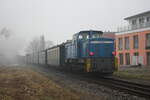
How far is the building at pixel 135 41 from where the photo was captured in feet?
102

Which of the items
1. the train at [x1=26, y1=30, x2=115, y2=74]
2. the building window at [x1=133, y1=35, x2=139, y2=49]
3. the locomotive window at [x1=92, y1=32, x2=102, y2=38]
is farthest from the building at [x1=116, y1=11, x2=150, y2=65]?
the train at [x1=26, y1=30, x2=115, y2=74]

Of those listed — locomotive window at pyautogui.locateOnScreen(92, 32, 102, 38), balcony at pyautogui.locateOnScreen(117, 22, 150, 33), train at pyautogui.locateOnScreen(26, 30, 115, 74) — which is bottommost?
train at pyautogui.locateOnScreen(26, 30, 115, 74)

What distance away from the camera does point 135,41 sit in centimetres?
3378

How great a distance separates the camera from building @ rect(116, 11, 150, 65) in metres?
31.1

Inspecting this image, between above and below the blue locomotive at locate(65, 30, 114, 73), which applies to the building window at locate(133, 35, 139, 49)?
above

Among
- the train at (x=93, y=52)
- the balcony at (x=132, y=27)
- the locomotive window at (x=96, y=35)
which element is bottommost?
the train at (x=93, y=52)

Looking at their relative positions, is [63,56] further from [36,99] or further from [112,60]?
[36,99]

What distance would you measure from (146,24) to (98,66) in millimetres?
20768

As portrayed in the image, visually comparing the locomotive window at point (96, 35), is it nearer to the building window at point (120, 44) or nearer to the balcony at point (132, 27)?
the balcony at point (132, 27)

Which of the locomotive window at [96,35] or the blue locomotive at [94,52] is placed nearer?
the blue locomotive at [94,52]

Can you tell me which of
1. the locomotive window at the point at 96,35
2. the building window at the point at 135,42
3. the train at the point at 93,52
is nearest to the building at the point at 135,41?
the building window at the point at 135,42

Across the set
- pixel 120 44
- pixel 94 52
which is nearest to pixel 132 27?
pixel 120 44

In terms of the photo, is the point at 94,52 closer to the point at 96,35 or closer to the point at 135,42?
the point at 96,35

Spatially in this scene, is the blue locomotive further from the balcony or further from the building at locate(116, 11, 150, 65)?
the balcony
